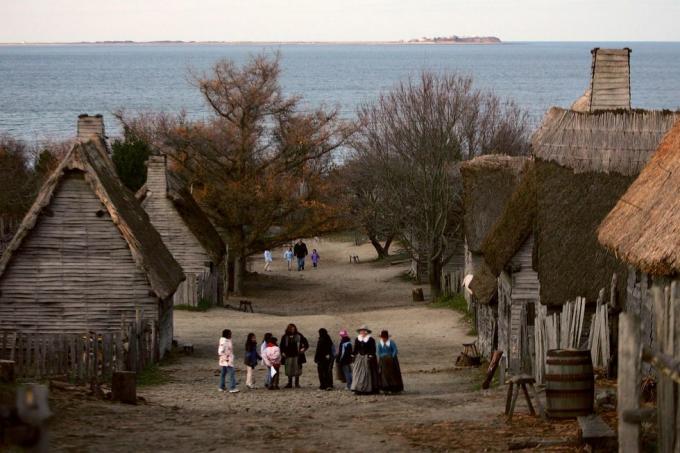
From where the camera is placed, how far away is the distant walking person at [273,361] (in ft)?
90.6

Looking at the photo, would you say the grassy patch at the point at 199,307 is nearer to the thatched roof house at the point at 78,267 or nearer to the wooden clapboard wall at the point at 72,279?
the thatched roof house at the point at 78,267

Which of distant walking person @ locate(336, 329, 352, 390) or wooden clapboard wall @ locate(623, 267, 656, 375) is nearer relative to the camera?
wooden clapboard wall @ locate(623, 267, 656, 375)

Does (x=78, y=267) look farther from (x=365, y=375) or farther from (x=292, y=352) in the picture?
(x=365, y=375)

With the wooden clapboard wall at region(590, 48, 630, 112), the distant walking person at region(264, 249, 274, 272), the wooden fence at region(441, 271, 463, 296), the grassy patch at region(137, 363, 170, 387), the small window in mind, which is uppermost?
the wooden clapboard wall at region(590, 48, 630, 112)

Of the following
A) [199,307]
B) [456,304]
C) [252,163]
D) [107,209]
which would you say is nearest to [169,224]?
[199,307]

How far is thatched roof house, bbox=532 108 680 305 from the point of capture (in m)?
27.1

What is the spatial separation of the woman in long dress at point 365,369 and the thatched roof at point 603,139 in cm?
522

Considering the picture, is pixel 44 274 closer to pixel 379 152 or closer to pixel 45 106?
pixel 379 152

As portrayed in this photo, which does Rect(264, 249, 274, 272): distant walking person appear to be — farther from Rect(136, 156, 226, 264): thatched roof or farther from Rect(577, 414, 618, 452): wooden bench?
Rect(577, 414, 618, 452): wooden bench

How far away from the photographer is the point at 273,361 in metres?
27.6

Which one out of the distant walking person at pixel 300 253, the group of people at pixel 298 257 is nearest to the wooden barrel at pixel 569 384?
the group of people at pixel 298 257

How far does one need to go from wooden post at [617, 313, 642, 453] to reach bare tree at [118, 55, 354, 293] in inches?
1642

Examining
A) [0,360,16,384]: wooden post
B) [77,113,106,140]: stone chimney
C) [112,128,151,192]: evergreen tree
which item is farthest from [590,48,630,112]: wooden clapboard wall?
[112,128,151,192]: evergreen tree

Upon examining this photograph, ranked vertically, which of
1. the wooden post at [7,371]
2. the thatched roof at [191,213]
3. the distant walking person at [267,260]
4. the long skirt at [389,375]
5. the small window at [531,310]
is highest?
the thatched roof at [191,213]
